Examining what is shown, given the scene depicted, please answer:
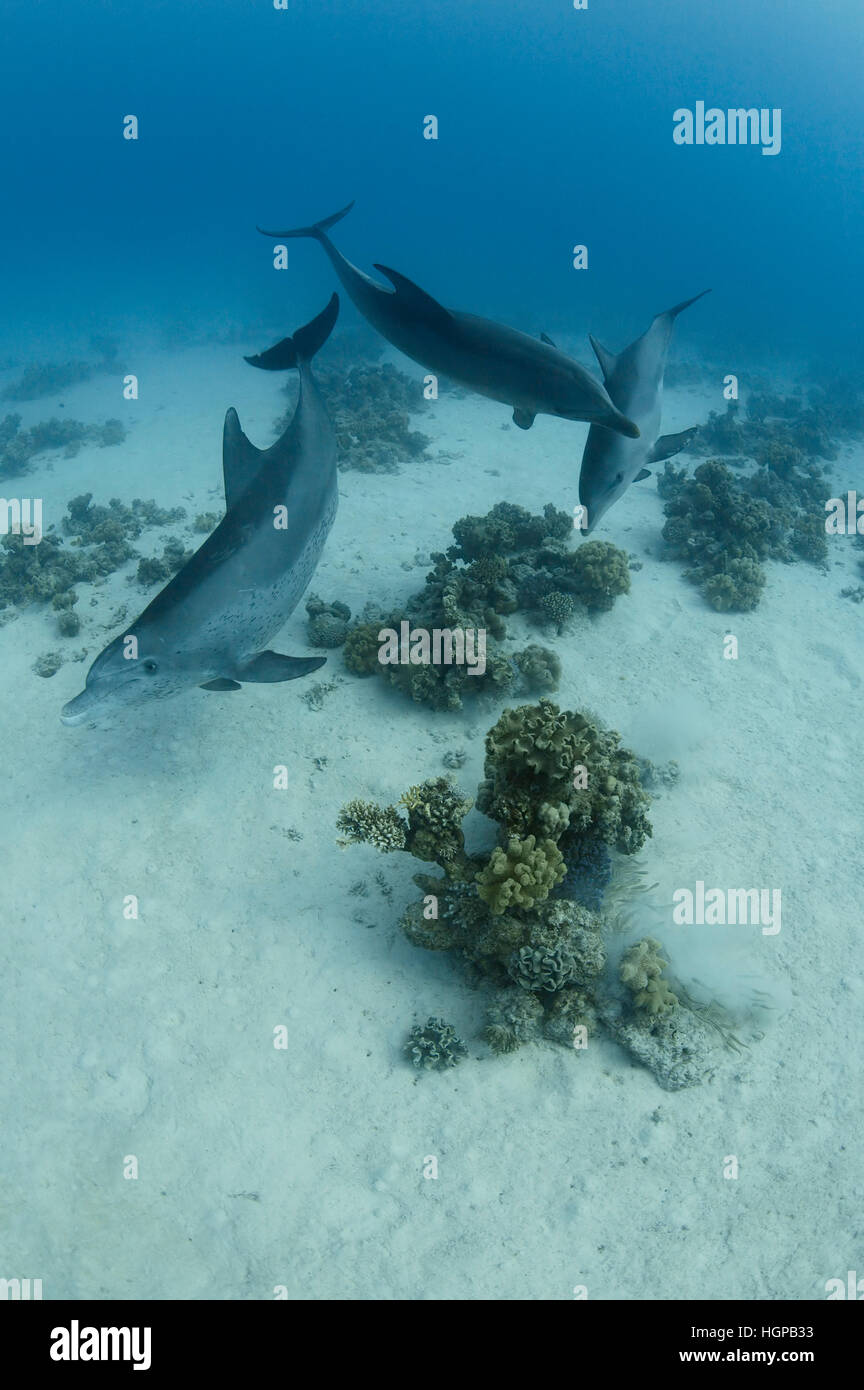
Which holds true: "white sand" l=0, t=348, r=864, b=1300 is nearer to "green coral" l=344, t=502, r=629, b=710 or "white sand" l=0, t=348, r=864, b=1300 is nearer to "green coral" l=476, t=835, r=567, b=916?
"green coral" l=344, t=502, r=629, b=710

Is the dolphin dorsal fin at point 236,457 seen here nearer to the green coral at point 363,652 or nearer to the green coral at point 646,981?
the green coral at point 363,652

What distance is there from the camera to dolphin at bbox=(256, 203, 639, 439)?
5.33m

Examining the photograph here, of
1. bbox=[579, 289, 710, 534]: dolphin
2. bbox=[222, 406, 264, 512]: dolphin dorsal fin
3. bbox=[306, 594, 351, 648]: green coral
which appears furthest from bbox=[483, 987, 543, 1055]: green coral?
bbox=[222, 406, 264, 512]: dolphin dorsal fin

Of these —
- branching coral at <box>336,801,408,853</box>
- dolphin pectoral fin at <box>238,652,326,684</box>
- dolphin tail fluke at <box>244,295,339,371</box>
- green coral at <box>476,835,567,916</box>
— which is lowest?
green coral at <box>476,835,567,916</box>

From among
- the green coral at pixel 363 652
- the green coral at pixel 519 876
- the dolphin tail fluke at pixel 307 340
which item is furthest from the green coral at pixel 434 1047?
the dolphin tail fluke at pixel 307 340

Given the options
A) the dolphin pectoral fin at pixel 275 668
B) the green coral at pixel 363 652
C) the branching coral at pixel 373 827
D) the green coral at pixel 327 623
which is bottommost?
the branching coral at pixel 373 827

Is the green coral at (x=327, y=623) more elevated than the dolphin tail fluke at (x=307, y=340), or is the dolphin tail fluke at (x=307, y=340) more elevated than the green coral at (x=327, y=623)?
the dolphin tail fluke at (x=307, y=340)

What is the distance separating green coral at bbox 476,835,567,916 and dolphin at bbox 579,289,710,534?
3031 millimetres

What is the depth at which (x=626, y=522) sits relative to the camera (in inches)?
485

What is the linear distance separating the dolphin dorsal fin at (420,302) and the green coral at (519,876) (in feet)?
14.4

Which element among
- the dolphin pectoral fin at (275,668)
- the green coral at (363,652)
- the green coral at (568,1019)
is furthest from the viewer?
the green coral at (363,652)

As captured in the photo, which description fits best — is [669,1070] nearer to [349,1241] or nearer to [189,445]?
[349,1241]

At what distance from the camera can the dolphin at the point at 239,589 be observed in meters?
5.87

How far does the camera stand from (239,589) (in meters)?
6.11
